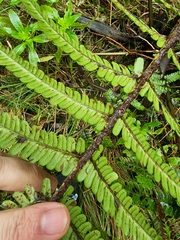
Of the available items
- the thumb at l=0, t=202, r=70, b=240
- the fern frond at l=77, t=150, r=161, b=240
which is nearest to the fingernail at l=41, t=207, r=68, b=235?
the thumb at l=0, t=202, r=70, b=240

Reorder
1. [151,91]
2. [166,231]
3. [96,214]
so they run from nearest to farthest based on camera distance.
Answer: [151,91], [166,231], [96,214]

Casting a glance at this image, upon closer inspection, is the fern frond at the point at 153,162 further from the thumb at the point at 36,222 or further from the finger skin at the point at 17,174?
the finger skin at the point at 17,174

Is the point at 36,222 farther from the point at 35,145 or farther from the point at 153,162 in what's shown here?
the point at 153,162

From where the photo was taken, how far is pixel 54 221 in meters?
1.04

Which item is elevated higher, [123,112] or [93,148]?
[123,112]

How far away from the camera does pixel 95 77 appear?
1952mm

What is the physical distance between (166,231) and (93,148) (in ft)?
1.87

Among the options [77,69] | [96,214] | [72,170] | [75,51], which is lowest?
[96,214]

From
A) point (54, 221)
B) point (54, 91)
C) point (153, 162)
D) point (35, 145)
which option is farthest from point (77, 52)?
point (54, 221)

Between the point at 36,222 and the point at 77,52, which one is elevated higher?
the point at 77,52

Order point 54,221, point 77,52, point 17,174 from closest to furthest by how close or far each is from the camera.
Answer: point 54,221 → point 77,52 → point 17,174

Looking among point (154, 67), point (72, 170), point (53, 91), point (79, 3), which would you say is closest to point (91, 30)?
point (79, 3)

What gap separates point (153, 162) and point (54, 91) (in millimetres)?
404

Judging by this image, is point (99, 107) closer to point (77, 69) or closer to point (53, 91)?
point (53, 91)
